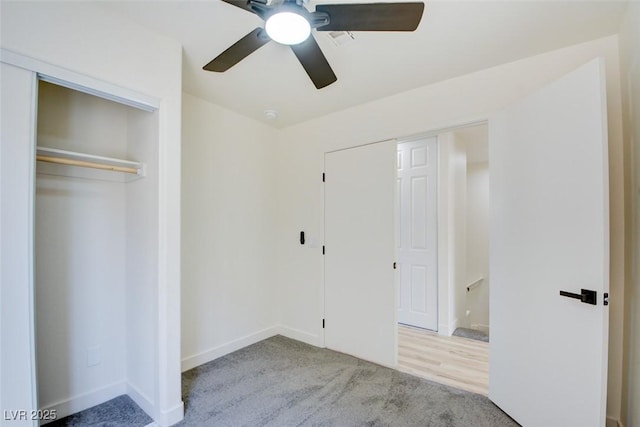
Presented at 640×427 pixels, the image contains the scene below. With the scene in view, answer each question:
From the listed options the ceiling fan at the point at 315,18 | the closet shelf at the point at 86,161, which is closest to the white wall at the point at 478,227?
the ceiling fan at the point at 315,18

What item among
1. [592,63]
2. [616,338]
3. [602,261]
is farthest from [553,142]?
[616,338]

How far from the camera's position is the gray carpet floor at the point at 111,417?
1875mm

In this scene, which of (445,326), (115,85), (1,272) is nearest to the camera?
(1,272)

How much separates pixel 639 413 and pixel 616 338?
0.42m

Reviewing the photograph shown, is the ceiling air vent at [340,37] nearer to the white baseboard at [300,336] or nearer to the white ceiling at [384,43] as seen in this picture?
the white ceiling at [384,43]

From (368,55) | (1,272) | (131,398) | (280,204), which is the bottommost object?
(131,398)

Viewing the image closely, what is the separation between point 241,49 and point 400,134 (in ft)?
5.18

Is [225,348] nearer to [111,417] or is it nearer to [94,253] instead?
[111,417]

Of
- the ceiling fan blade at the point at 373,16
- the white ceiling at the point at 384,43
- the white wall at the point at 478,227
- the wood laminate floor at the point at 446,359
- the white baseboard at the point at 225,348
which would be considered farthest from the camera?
the white wall at the point at 478,227

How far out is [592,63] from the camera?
1.49 meters

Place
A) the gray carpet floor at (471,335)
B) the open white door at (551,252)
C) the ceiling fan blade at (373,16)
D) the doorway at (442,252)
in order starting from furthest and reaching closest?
1. the gray carpet floor at (471,335)
2. the doorway at (442,252)
3. the open white door at (551,252)
4. the ceiling fan blade at (373,16)

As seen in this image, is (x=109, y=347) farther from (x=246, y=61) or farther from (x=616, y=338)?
(x=616, y=338)

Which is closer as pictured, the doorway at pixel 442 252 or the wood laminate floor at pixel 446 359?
the wood laminate floor at pixel 446 359

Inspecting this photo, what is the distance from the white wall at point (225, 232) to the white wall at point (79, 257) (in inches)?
20.8
